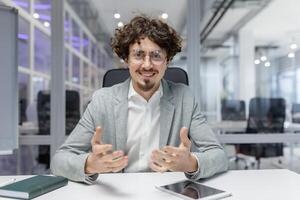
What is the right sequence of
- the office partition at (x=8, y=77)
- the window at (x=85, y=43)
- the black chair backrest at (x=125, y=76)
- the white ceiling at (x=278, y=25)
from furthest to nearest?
the white ceiling at (x=278, y=25) → the window at (x=85, y=43) → the office partition at (x=8, y=77) → the black chair backrest at (x=125, y=76)

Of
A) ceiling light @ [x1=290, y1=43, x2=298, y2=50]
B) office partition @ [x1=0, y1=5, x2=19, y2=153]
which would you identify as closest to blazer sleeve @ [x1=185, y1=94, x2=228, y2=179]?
office partition @ [x1=0, y1=5, x2=19, y2=153]

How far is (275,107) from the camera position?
3467mm

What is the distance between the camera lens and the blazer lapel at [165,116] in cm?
139

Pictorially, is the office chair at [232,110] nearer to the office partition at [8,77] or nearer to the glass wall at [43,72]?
the glass wall at [43,72]

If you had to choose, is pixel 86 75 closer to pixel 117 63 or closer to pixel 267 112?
pixel 117 63

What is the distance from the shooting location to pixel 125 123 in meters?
1.38

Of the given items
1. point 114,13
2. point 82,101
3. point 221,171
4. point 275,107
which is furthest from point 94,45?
point 221,171

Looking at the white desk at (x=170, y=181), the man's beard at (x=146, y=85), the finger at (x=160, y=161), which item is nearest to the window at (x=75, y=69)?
the man's beard at (x=146, y=85)

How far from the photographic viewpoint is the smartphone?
0.90 metres

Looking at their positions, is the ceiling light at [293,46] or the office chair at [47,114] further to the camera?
the ceiling light at [293,46]

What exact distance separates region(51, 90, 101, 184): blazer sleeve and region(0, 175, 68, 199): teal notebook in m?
0.05

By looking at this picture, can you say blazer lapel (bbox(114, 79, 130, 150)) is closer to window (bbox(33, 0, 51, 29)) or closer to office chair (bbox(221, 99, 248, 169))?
window (bbox(33, 0, 51, 29))

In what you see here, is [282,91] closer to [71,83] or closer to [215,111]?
[215,111]

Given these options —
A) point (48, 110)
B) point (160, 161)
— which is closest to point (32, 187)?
point (160, 161)
